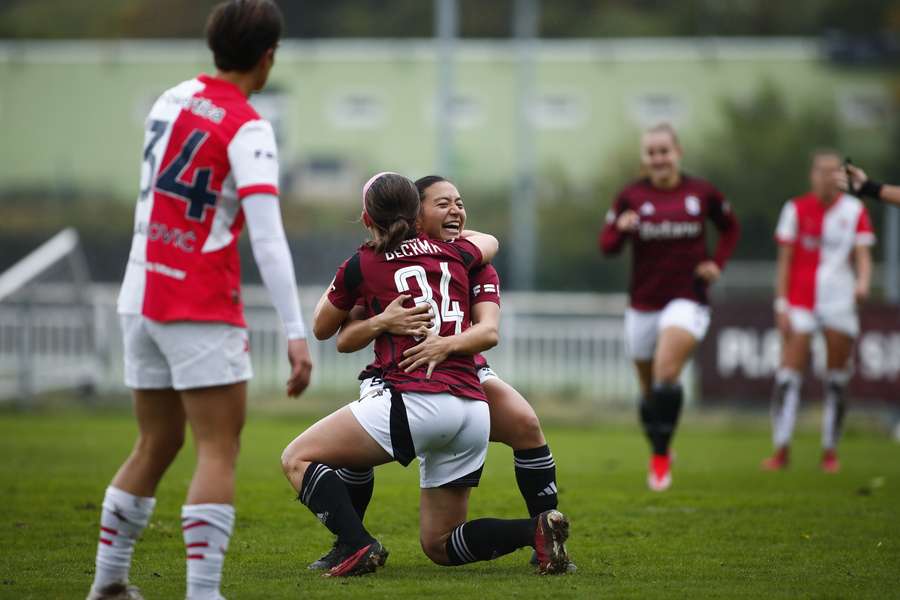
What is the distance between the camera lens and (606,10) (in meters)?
44.1

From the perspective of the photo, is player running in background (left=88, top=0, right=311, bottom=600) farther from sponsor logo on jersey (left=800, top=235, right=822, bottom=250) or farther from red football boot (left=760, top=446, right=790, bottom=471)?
sponsor logo on jersey (left=800, top=235, right=822, bottom=250)

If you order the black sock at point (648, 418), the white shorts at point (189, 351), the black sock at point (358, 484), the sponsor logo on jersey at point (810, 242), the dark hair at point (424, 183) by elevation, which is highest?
the dark hair at point (424, 183)

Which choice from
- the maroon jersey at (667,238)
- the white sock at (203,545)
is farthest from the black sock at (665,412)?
the white sock at (203,545)

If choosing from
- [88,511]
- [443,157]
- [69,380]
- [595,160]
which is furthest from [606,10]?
[88,511]

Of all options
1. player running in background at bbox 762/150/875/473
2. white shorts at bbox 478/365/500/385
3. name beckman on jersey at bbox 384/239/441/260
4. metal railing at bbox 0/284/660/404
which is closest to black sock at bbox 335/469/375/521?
white shorts at bbox 478/365/500/385

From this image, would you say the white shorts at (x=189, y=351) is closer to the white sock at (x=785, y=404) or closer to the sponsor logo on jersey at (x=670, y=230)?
the sponsor logo on jersey at (x=670, y=230)

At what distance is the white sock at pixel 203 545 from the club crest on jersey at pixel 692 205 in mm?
5678

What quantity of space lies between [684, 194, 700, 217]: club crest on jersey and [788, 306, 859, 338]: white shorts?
2.43 metres

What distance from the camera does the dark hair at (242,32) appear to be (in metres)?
4.43

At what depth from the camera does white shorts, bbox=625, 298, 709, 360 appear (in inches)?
359

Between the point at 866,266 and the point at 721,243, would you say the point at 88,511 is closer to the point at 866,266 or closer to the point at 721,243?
the point at 721,243

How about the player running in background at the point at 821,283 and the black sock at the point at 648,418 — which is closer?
the black sock at the point at 648,418

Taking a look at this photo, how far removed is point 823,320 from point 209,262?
7910mm

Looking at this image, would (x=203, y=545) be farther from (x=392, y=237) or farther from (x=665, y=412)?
(x=665, y=412)
